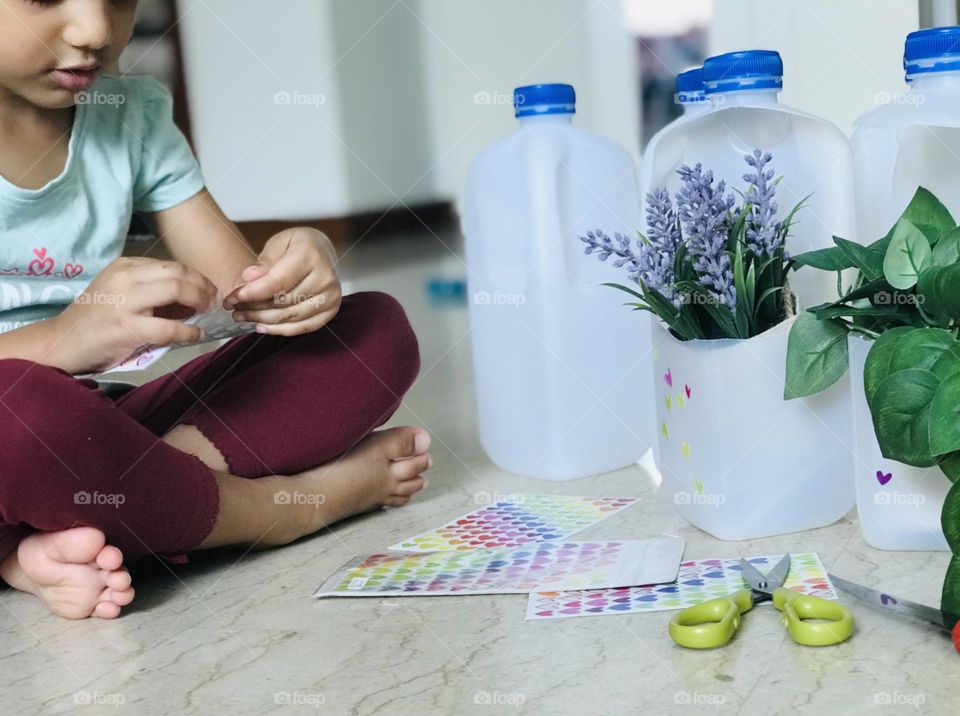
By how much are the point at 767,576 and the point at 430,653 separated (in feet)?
0.72

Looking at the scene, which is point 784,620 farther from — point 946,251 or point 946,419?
point 946,251

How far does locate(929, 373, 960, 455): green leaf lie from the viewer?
659 millimetres

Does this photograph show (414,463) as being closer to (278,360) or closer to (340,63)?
(278,360)

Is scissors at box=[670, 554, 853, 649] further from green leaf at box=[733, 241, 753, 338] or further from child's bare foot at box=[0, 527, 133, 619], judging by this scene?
child's bare foot at box=[0, 527, 133, 619]

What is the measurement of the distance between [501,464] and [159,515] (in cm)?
42

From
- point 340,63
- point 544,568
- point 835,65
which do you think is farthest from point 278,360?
point 340,63

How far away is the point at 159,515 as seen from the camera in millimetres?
838

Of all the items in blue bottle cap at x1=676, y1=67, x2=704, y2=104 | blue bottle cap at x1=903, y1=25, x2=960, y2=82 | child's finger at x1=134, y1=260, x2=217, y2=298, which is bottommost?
child's finger at x1=134, y1=260, x2=217, y2=298

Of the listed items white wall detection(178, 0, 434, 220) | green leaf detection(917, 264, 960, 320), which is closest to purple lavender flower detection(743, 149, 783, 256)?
green leaf detection(917, 264, 960, 320)

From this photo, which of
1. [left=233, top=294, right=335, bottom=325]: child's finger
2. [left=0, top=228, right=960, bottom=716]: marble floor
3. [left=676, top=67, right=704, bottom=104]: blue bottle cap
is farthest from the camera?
[left=676, top=67, right=704, bottom=104]: blue bottle cap

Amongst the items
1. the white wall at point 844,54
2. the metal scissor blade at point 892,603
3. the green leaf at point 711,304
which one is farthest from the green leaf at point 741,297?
the white wall at point 844,54

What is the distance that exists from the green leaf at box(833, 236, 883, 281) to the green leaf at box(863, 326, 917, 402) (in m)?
0.05

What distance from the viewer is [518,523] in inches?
37.5

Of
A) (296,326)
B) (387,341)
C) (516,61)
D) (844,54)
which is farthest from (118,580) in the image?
(516,61)
